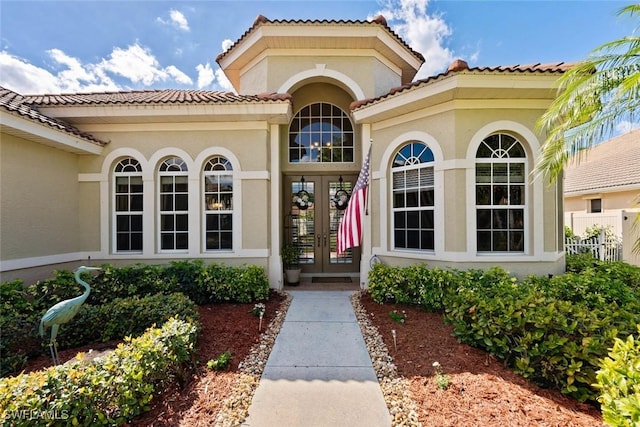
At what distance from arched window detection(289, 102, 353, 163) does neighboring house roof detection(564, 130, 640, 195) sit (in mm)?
10787

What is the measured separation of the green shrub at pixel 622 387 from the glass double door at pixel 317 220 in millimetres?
6260

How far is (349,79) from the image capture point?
782cm

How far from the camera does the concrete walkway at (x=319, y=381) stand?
294 cm

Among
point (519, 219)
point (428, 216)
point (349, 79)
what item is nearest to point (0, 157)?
point (349, 79)

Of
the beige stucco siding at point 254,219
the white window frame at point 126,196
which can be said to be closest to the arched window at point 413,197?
the beige stucco siding at point 254,219

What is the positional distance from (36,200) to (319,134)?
23.8 ft

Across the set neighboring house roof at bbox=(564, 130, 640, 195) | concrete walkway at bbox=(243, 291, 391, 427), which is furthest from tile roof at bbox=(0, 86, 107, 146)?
neighboring house roof at bbox=(564, 130, 640, 195)

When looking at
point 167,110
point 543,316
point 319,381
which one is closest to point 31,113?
point 167,110

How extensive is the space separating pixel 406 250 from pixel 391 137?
9.76 ft

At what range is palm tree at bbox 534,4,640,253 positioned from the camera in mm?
4035

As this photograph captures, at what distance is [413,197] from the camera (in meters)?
6.79

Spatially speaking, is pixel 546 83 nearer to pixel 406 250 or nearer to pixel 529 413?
pixel 406 250

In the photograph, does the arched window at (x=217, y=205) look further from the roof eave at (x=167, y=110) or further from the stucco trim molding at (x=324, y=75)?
the stucco trim molding at (x=324, y=75)

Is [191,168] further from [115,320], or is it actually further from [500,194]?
[500,194]
